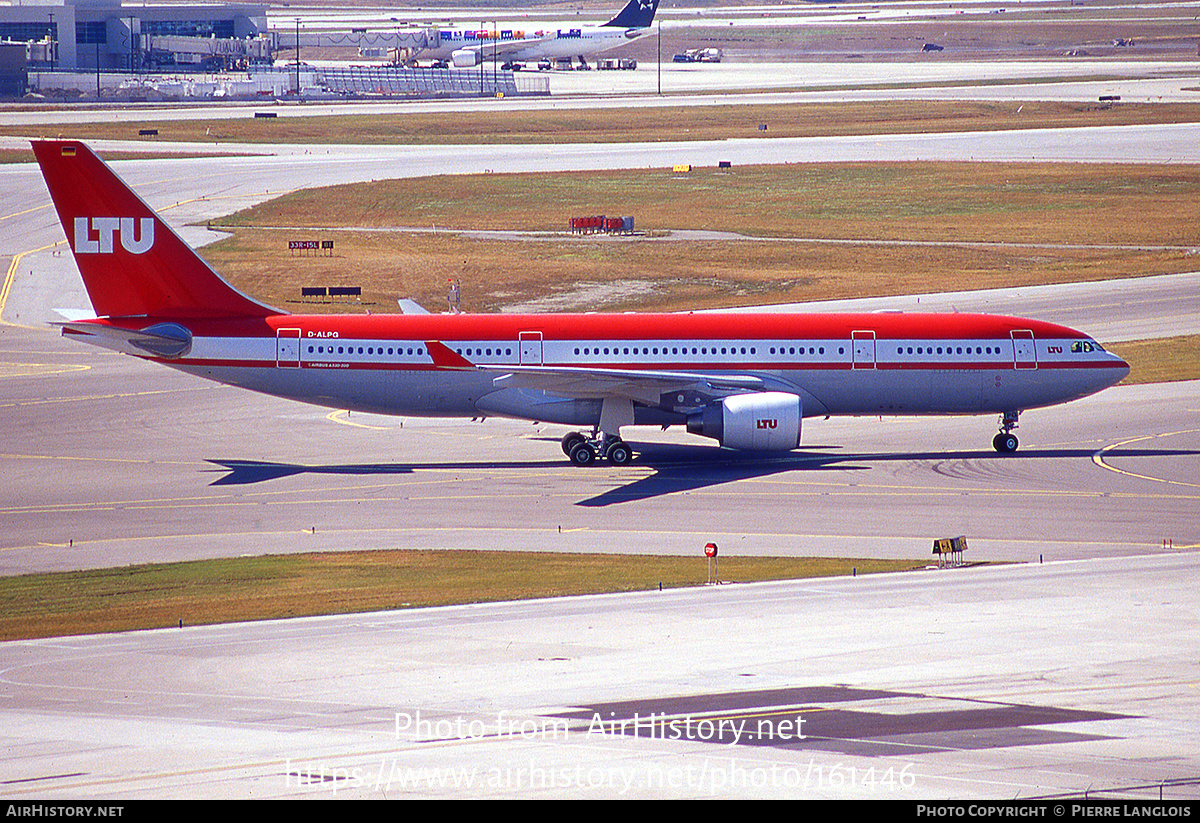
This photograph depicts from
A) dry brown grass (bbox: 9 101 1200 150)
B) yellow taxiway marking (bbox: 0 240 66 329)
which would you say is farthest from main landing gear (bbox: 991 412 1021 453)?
dry brown grass (bbox: 9 101 1200 150)

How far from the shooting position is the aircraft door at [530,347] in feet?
157

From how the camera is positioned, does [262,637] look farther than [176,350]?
No

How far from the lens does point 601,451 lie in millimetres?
48125

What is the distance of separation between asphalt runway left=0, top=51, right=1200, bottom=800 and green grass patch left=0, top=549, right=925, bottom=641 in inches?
46.6

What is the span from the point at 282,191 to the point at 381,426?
65970mm

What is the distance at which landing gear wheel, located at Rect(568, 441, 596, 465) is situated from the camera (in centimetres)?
4803

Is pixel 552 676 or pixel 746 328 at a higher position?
pixel 746 328

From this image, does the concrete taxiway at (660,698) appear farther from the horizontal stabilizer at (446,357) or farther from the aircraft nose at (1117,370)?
the aircraft nose at (1117,370)

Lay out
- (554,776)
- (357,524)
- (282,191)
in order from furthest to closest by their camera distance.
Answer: (282,191)
(357,524)
(554,776)

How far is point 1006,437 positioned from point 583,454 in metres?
14.4

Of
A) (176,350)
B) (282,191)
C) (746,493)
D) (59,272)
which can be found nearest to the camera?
(746,493)

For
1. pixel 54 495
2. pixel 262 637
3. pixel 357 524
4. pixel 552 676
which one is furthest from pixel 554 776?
pixel 54 495

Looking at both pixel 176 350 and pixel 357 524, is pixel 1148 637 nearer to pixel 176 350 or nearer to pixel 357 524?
pixel 357 524
